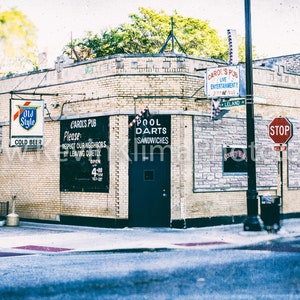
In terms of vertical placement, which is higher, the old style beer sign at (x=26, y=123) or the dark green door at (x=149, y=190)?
the old style beer sign at (x=26, y=123)

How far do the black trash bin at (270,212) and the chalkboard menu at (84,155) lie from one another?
5217 mm

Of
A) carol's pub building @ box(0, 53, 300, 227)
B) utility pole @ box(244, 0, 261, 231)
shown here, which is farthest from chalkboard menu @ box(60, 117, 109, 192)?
utility pole @ box(244, 0, 261, 231)

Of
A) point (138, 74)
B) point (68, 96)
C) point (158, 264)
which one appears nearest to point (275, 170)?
point (138, 74)

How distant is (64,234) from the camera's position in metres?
17.2

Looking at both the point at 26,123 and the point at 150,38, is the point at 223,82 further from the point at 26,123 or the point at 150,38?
the point at 150,38

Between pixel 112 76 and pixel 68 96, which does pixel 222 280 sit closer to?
pixel 112 76

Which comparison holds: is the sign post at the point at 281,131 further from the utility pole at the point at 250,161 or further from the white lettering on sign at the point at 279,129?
the utility pole at the point at 250,161

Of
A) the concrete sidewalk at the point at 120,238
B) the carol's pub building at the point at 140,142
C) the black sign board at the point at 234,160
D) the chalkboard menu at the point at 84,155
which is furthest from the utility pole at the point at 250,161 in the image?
the chalkboard menu at the point at 84,155

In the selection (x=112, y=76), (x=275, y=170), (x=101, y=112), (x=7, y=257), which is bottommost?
(x=7, y=257)

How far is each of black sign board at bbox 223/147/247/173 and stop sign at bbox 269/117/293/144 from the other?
2215mm

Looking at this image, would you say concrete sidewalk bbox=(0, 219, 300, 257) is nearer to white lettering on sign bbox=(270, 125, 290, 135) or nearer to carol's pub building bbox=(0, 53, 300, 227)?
carol's pub building bbox=(0, 53, 300, 227)

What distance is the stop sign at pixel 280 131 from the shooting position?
17516mm

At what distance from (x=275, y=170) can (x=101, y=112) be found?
7144 millimetres

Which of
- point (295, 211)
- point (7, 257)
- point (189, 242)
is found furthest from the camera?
point (295, 211)
